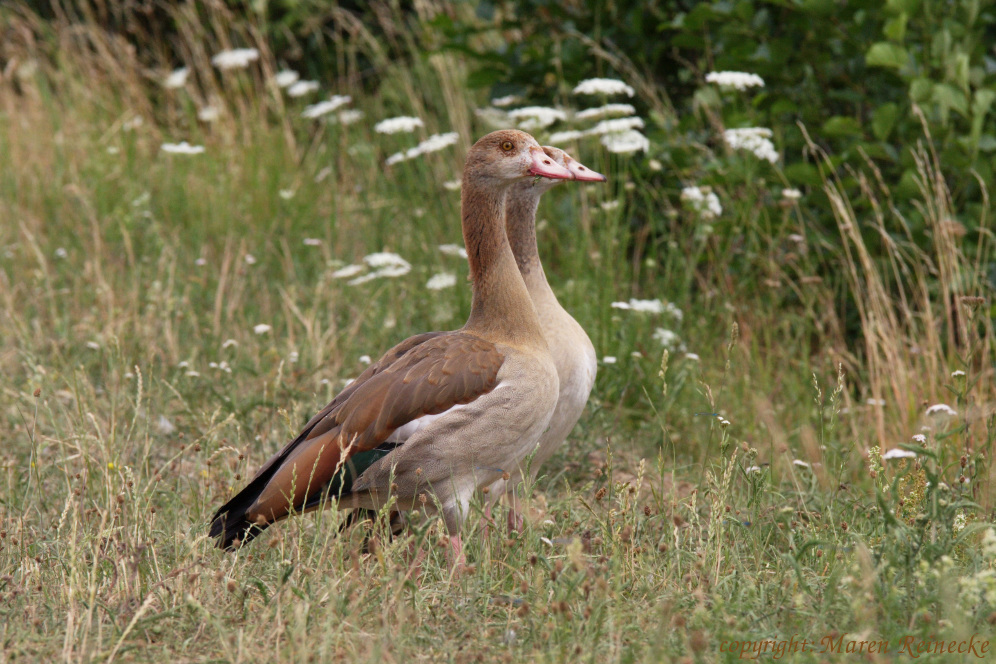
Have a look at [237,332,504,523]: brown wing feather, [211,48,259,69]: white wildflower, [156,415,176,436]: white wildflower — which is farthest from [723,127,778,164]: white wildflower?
[211,48,259,69]: white wildflower

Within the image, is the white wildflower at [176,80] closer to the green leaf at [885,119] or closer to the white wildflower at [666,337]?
the white wildflower at [666,337]

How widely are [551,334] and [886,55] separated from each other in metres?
2.24

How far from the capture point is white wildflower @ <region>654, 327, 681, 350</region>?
556 cm

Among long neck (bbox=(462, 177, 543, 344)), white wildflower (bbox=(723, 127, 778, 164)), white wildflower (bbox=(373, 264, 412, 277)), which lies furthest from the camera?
white wildflower (bbox=(373, 264, 412, 277))

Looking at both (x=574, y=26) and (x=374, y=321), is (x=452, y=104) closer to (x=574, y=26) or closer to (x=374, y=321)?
(x=574, y=26)

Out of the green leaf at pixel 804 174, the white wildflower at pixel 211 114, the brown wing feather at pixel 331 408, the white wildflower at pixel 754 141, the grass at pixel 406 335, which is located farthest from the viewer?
the white wildflower at pixel 211 114

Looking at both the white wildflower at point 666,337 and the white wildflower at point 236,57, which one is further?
the white wildflower at point 236,57

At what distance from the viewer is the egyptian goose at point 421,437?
384 centimetres

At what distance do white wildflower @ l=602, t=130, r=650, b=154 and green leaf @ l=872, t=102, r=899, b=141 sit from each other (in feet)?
3.75

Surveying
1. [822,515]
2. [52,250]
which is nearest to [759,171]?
[822,515]

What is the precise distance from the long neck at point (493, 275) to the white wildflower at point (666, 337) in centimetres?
141

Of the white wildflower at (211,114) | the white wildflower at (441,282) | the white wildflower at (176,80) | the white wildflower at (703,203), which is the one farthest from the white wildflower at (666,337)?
the white wildflower at (176,80)

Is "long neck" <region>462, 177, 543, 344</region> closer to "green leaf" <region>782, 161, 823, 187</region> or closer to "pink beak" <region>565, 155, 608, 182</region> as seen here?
"pink beak" <region>565, 155, 608, 182</region>

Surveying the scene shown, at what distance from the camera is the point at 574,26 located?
691 centimetres
